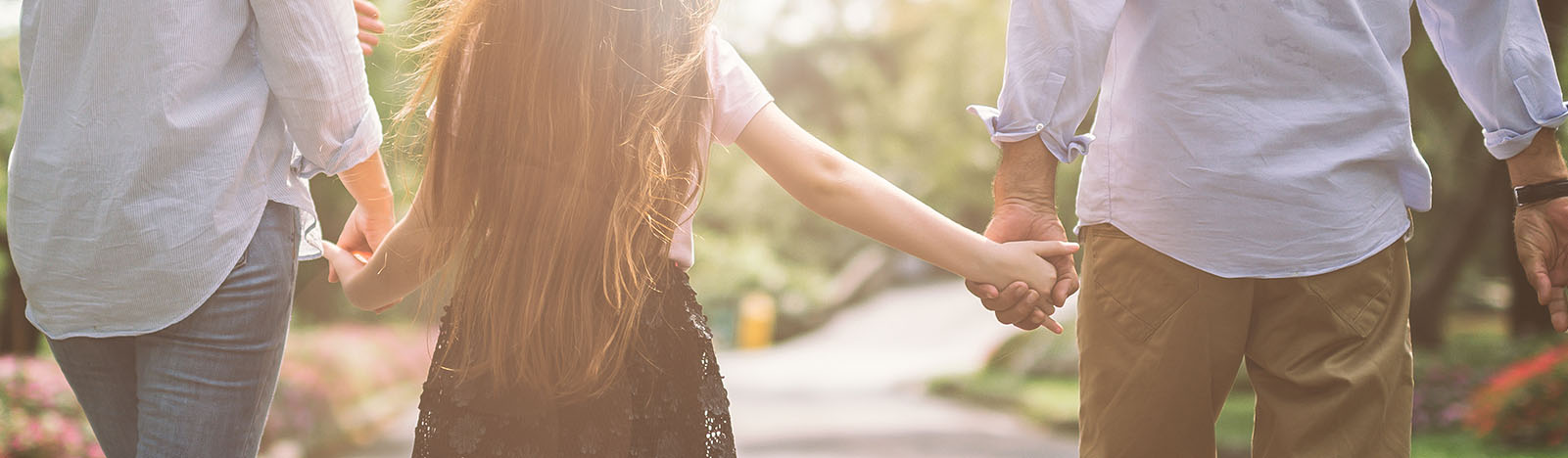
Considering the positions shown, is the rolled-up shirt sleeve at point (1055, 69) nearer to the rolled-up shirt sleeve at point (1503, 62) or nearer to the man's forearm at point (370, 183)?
the rolled-up shirt sleeve at point (1503, 62)

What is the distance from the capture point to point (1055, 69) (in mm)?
2035

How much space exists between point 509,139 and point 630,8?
0.28 metres

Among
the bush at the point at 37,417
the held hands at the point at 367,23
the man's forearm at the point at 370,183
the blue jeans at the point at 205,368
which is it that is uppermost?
the held hands at the point at 367,23

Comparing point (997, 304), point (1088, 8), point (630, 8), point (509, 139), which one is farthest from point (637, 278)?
point (1088, 8)

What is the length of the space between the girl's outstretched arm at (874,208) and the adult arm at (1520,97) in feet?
2.56

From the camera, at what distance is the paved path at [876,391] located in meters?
9.70

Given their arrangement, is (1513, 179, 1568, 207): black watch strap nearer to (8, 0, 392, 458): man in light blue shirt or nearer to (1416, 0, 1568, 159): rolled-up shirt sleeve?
(1416, 0, 1568, 159): rolled-up shirt sleeve

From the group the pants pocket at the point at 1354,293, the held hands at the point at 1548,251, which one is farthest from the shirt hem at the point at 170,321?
the held hands at the point at 1548,251

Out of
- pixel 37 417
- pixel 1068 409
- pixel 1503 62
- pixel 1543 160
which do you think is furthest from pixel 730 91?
pixel 1068 409

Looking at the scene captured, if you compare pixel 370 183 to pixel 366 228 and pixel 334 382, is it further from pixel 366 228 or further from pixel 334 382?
pixel 334 382

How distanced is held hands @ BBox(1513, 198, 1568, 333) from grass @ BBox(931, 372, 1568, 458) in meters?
2.33

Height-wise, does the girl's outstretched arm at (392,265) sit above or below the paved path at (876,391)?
above

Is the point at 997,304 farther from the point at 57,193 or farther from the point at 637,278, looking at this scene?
the point at 57,193

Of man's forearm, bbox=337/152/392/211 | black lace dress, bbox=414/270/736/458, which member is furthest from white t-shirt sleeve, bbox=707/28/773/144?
man's forearm, bbox=337/152/392/211
